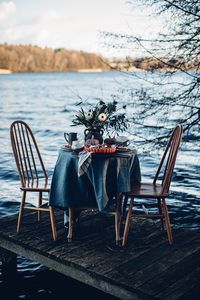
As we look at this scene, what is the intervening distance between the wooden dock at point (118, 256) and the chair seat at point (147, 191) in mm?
573

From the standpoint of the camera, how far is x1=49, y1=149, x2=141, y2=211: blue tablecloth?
4543 mm

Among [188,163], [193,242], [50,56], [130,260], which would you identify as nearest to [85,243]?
[130,260]

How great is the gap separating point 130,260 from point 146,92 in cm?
322

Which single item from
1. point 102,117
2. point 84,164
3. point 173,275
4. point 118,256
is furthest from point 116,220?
point 102,117

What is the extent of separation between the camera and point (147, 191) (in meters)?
4.75

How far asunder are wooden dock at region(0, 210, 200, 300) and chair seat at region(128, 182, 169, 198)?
573 mm

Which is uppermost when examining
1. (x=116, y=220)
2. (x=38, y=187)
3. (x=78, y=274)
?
(x=38, y=187)

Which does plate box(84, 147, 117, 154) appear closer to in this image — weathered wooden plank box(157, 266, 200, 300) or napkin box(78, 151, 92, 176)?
napkin box(78, 151, 92, 176)

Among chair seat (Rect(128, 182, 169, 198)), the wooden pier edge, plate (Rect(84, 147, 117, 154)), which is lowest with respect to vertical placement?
the wooden pier edge

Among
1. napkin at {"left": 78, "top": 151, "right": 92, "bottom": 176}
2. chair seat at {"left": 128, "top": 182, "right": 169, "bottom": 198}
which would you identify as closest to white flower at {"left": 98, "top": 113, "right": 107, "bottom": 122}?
napkin at {"left": 78, "top": 151, "right": 92, "bottom": 176}

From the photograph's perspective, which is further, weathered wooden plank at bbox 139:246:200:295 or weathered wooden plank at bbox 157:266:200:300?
weathered wooden plank at bbox 139:246:200:295

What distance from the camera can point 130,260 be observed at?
14.1ft

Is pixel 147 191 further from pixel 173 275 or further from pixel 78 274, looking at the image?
pixel 78 274

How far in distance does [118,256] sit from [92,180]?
2.76 feet
